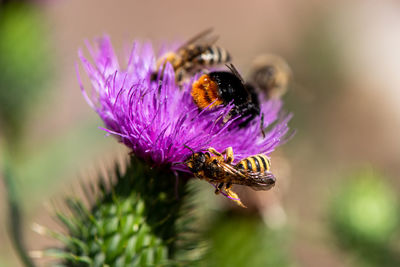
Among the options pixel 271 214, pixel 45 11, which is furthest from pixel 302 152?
pixel 45 11

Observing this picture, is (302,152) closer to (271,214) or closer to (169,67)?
(271,214)

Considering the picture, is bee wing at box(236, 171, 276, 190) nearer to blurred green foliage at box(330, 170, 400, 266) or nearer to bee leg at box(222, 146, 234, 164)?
bee leg at box(222, 146, 234, 164)

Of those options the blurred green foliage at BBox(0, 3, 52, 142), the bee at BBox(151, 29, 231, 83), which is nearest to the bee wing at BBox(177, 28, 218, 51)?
the bee at BBox(151, 29, 231, 83)

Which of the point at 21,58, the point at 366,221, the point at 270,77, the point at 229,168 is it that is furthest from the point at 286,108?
the point at 229,168

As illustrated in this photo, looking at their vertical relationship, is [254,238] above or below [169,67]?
below

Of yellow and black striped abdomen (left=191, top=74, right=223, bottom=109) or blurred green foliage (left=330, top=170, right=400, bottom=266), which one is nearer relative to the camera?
yellow and black striped abdomen (left=191, top=74, right=223, bottom=109)

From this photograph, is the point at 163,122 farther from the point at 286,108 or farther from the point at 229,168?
the point at 286,108
